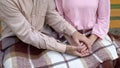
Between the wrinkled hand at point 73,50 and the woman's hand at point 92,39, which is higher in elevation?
the wrinkled hand at point 73,50

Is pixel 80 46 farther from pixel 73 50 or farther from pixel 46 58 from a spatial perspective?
pixel 46 58

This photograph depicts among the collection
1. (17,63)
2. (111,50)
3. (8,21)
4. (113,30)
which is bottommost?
(113,30)

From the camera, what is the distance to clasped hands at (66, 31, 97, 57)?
1575 mm

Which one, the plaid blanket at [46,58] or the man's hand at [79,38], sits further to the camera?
the man's hand at [79,38]

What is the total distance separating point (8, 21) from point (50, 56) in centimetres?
29

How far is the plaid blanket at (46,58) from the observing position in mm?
1505

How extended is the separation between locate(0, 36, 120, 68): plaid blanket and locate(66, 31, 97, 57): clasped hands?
0.02 meters

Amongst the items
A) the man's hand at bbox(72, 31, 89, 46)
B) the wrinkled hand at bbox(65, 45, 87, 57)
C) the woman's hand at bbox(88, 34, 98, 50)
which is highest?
the man's hand at bbox(72, 31, 89, 46)

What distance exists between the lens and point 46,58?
1.55m

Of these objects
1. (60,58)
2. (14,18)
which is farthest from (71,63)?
(14,18)

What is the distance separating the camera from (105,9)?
1737mm

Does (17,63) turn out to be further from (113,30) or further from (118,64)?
(113,30)

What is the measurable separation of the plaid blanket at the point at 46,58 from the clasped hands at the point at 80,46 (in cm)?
2

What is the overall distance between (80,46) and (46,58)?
0.67ft
